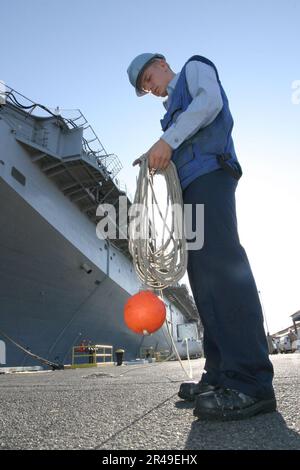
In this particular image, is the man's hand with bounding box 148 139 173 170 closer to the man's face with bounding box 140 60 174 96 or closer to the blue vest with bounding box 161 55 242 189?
the blue vest with bounding box 161 55 242 189

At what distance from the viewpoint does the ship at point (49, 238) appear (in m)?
11.1

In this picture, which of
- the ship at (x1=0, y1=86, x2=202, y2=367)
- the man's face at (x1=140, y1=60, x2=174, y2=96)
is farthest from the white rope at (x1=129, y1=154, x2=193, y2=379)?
the ship at (x1=0, y1=86, x2=202, y2=367)

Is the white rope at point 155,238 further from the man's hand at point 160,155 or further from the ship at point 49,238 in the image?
the ship at point 49,238

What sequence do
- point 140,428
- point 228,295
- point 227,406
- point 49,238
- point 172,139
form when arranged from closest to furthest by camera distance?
point 140,428, point 227,406, point 228,295, point 172,139, point 49,238

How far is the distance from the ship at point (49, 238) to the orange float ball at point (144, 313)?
8.06 m

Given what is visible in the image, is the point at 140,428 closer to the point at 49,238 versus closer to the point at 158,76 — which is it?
the point at 158,76

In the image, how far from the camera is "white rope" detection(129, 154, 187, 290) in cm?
204

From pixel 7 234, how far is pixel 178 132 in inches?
399

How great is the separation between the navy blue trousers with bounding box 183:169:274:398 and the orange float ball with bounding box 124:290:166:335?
0.30 meters

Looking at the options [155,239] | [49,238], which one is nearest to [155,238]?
[155,239]

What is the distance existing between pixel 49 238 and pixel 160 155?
1091cm

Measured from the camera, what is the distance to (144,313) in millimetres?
2068

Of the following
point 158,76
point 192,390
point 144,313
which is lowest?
point 192,390

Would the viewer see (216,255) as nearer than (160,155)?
Yes
